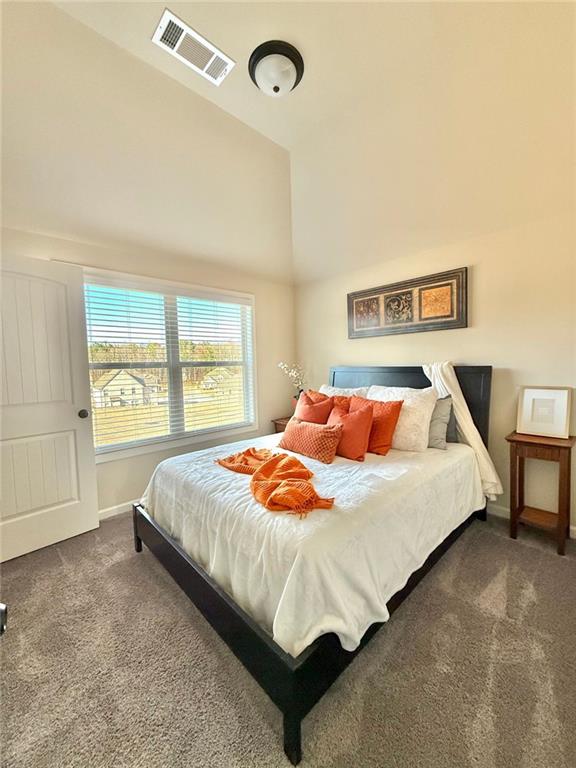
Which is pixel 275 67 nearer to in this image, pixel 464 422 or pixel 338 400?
pixel 338 400

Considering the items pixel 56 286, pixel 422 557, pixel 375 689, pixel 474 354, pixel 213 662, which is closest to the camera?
pixel 375 689

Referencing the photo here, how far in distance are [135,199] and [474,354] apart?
3.04 m

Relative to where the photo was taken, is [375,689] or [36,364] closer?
[375,689]

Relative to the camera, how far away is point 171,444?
10.4 feet

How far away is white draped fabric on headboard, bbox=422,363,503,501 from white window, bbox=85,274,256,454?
2.09m

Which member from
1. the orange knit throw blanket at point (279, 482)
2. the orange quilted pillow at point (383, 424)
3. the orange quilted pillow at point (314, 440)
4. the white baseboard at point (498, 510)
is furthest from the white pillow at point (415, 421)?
the white baseboard at point (498, 510)

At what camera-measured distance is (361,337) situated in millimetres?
3469

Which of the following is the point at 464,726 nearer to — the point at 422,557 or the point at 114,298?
Answer: the point at 422,557

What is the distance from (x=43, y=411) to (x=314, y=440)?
6.70 feet

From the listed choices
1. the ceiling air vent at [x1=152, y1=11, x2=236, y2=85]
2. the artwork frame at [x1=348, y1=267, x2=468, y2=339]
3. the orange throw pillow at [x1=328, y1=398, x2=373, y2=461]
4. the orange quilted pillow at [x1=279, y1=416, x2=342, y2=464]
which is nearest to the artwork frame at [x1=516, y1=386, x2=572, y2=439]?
the artwork frame at [x1=348, y1=267, x2=468, y2=339]

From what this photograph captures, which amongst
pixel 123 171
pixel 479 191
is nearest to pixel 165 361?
pixel 123 171

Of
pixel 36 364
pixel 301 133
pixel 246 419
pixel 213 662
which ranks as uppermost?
pixel 301 133

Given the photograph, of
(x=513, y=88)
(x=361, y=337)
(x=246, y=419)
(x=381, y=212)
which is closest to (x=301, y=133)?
(x=381, y=212)

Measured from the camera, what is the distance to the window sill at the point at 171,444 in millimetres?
2791
